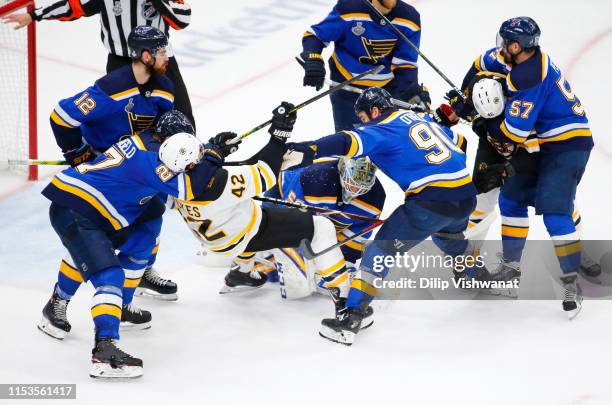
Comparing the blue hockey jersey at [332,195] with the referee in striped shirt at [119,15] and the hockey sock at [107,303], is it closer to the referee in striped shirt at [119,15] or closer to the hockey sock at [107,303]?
the referee in striped shirt at [119,15]

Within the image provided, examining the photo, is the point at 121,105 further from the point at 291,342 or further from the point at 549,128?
the point at 549,128

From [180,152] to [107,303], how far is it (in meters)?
0.65

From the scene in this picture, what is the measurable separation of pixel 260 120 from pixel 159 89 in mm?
2231

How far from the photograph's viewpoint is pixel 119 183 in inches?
157

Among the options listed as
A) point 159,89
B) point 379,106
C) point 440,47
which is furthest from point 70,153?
point 440,47

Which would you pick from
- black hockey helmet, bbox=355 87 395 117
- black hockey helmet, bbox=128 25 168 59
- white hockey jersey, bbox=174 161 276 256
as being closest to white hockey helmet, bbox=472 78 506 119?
black hockey helmet, bbox=355 87 395 117

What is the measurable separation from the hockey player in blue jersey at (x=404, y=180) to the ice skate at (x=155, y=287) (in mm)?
796

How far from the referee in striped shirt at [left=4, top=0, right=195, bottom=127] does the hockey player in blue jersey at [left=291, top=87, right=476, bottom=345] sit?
119cm

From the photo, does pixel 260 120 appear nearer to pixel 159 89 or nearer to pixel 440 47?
pixel 440 47

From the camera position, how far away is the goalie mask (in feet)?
14.8

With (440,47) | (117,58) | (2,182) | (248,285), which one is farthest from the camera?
(440,47)

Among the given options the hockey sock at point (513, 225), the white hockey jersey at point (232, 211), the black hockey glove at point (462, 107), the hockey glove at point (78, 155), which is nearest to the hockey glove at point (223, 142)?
the white hockey jersey at point (232, 211)

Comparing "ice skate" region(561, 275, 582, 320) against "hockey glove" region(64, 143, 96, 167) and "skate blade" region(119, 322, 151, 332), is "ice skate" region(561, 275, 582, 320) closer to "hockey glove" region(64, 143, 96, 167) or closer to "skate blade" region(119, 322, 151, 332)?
"skate blade" region(119, 322, 151, 332)

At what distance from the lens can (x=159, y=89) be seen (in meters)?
4.46
